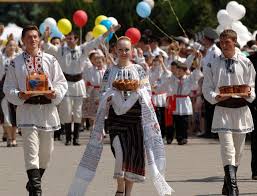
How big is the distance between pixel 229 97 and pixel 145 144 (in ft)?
4.12

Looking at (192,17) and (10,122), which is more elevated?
(192,17)

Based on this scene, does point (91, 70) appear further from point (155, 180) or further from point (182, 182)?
point (155, 180)

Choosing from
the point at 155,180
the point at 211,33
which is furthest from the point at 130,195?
the point at 211,33

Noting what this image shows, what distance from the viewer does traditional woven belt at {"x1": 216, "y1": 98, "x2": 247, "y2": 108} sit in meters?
13.0

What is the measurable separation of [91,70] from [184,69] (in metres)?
2.61

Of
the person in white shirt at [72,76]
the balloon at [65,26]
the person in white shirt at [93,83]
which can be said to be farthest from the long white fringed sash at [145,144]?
the balloon at [65,26]

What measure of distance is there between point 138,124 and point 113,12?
109 ft

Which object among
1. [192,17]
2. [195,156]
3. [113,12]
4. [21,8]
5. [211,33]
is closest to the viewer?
[195,156]

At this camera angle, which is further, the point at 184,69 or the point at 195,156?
the point at 184,69

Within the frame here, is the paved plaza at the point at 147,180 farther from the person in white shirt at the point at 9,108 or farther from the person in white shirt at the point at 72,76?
the person in white shirt at the point at 72,76

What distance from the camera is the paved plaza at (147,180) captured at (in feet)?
44.7

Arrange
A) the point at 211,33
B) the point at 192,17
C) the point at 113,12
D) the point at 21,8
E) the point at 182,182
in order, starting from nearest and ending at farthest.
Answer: the point at 182,182 < the point at 211,33 < the point at 192,17 < the point at 113,12 < the point at 21,8

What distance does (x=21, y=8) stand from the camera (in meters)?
60.2

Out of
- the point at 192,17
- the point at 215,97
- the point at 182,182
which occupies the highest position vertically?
the point at 192,17
